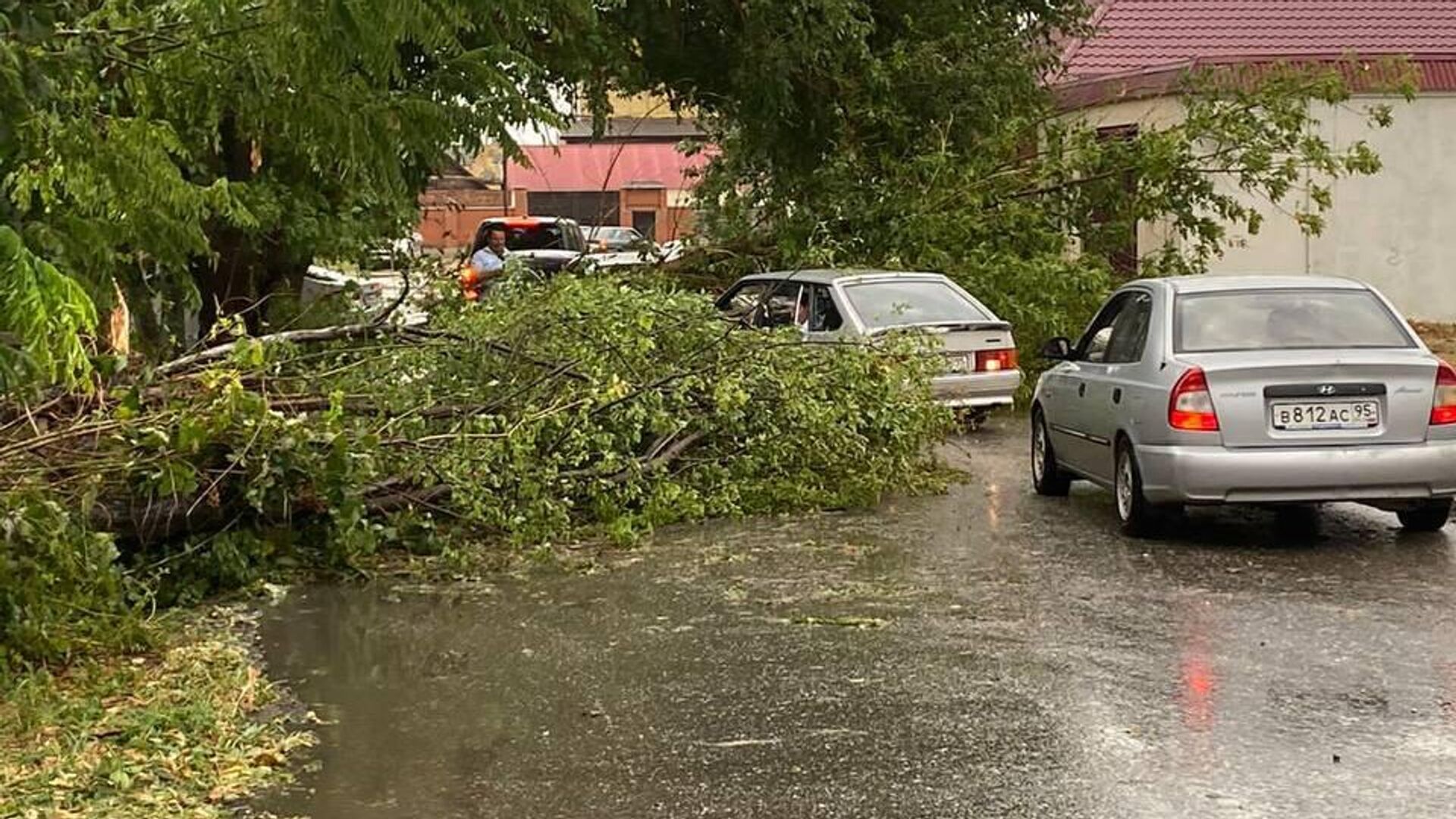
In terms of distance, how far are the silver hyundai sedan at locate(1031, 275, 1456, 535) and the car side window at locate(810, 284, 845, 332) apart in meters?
4.69

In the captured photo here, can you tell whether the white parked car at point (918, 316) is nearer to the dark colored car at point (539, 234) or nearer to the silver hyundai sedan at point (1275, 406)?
the silver hyundai sedan at point (1275, 406)

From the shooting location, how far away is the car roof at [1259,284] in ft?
35.5

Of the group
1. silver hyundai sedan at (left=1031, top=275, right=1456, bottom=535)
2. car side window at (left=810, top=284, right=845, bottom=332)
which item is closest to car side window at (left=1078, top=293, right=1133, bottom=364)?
silver hyundai sedan at (left=1031, top=275, right=1456, bottom=535)

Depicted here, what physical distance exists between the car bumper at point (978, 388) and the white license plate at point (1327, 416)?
5765 millimetres

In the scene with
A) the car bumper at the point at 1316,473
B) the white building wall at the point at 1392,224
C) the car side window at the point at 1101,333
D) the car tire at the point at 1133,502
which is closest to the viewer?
the car bumper at the point at 1316,473

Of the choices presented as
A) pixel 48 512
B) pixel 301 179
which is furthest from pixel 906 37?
pixel 48 512

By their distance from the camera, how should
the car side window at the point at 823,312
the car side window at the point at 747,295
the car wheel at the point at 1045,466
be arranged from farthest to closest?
the car side window at the point at 747,295 → the car side window at the point at 823,312 → the car wheel at the point at 1045,466

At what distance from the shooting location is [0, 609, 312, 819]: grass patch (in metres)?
5.82

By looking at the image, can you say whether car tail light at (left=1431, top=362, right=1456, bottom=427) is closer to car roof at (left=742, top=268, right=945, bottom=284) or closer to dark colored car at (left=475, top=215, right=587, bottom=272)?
car roof at (left=742, top=268, right=945, bottom=284)

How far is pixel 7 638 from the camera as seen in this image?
7473 millimetres

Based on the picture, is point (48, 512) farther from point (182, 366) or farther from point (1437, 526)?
point (1437, 526)

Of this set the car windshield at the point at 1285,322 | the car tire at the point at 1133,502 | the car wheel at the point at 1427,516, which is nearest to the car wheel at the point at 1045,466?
the car tire at the point at 1133,502

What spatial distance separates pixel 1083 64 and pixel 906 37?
5412 mm

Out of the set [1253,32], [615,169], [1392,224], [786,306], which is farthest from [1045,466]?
[615,169]
